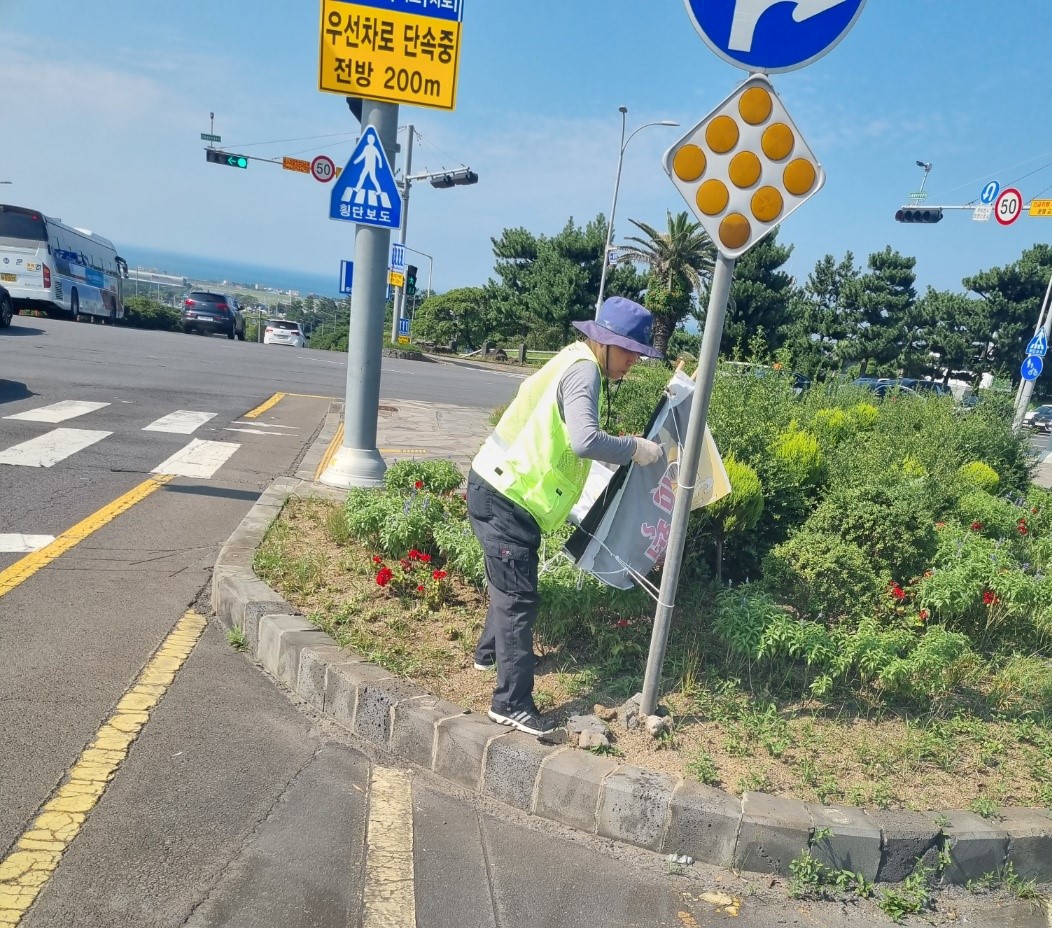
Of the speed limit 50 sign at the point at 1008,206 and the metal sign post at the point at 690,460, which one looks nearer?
the metal sign post at the point at 690,460

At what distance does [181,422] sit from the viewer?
9.82 metres

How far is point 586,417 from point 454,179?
25723 millimetres

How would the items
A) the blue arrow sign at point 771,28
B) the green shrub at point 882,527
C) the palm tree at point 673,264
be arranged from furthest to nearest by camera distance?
the palm tree at point 673,264
the green shrub at point 882,527
the blue arrow sign at point 771,28

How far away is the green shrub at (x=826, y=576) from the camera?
4250 mm

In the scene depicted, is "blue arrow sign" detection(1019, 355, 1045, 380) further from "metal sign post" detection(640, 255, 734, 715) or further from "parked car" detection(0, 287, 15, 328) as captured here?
"parked car" detection(0, 287, 15, 328)

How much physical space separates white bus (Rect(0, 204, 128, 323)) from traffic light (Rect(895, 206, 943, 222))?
21.6 m

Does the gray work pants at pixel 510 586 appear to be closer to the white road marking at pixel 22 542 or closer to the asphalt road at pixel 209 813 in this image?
the asphalt road at pixel 209 813

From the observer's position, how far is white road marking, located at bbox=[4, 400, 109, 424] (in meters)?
8.84

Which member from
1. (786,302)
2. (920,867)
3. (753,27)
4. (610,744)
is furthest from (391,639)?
(786,302)

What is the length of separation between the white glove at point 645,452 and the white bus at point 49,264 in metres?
20.6

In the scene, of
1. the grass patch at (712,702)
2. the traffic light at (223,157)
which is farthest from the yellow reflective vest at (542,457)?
the traffic light at (223,157)

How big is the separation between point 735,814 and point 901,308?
45.7 meters

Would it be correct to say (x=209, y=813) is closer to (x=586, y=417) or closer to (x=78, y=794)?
(x=78, y=794)

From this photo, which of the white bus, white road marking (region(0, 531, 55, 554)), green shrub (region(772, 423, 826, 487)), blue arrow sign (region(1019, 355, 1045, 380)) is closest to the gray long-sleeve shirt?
green shrub (region(772, 423, 826, 487))
